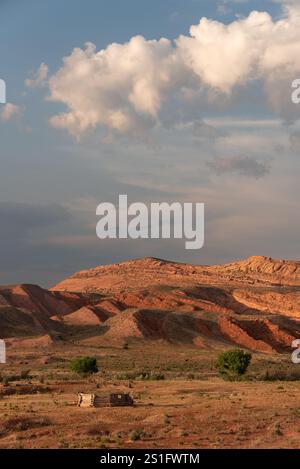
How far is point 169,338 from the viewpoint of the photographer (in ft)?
311

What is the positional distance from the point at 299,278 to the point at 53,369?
373ft

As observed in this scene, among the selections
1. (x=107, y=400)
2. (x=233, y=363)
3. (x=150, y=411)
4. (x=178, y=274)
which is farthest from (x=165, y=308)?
(x=150, y=411)

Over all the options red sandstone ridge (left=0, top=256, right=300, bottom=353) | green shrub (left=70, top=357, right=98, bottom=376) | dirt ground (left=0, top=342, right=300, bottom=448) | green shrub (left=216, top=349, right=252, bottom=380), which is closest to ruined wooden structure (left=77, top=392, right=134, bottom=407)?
dirt ground (left=0, top=342, right=300, bottom=448)

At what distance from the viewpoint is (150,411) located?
32812 millimetres

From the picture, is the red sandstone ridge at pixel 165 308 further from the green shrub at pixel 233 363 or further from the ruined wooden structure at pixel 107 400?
the ruined wooden structure at pixel 107 400

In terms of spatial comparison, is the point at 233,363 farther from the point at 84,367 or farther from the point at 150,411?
the point at 150,411

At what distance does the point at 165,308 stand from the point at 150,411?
3261 inches

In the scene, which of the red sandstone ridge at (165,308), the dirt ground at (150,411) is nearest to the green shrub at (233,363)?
the dirt ground at (150,411)

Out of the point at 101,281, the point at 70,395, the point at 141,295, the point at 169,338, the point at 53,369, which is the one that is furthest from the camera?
the point at 101,281

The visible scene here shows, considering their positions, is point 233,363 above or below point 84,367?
above

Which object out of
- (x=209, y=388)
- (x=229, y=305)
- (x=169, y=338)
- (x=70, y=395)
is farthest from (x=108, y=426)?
(x=229, y=305)

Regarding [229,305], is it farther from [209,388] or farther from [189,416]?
[189,416]

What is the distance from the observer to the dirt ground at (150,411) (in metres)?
25.4

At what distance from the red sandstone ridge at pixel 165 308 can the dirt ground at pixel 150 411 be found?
33.4 meters
